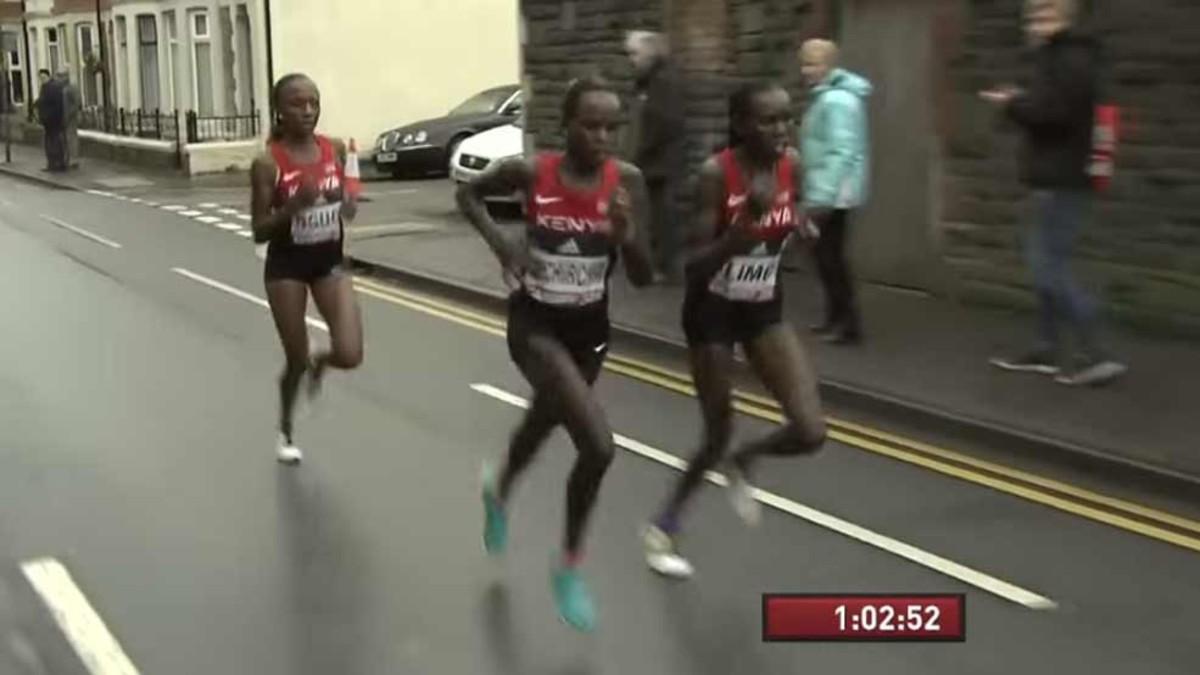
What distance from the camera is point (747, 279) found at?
5.88 metres

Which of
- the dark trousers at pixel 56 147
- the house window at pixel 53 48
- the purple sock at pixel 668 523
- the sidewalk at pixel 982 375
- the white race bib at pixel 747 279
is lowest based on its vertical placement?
the sidewalk at pixel 982 375

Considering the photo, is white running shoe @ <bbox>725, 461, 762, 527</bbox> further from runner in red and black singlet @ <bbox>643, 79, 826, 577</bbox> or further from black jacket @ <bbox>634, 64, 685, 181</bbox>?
black jacket @ <bbox>634, 64, 685, 181</bbox>

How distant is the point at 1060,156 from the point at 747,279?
11.4ft

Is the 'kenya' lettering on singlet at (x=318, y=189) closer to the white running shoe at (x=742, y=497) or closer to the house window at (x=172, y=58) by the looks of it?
the white running shoe at (x=742, y=497)

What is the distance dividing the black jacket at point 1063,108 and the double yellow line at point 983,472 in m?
1.73

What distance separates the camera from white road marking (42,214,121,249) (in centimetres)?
1753

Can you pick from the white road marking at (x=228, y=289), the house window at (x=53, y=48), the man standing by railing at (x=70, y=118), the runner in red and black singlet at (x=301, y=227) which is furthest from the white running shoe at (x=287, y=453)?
the house window at (x=53, y=48)

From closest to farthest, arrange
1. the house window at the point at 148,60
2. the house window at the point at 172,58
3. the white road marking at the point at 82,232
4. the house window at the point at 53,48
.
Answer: the white road marking at the point at 82,232, the house window at the point at 172,58, the house window at the point at 148,60, the house window at the point at 53,48

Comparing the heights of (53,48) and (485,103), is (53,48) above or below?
above

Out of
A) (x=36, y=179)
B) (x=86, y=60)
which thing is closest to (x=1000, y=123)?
(x=36, y=179)

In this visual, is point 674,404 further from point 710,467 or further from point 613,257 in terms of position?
point 613,257

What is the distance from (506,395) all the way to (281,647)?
429cm

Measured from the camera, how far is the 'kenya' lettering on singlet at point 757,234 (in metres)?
5.73

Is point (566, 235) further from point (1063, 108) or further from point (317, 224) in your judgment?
point (1063, 108)
